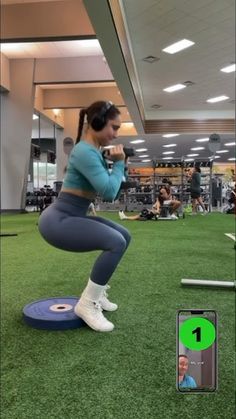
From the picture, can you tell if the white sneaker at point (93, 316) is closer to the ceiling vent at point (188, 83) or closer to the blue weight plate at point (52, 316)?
the blue weight plate at point (52, 316)

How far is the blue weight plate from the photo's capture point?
81.1 inches

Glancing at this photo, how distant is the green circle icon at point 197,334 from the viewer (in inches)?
15.4

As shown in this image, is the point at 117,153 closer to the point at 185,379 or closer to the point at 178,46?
the point at 185,379

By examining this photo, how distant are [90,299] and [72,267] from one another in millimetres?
1777

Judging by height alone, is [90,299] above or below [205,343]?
below

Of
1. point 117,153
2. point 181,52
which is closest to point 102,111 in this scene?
point 117,153

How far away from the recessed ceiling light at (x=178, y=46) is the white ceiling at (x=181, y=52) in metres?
0.13

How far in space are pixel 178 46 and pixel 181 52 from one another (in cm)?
39

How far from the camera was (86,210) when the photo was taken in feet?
5.91

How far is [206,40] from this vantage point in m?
7.96

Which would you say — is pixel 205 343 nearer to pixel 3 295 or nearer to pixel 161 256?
pixel 3 295

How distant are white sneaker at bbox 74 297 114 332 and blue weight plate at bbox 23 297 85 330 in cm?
7

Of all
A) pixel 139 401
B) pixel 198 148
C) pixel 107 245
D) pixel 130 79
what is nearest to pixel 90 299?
pixel 107 245

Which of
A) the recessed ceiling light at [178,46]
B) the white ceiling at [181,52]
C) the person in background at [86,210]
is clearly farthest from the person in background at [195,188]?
the recessed ceiling light at [178,46]
